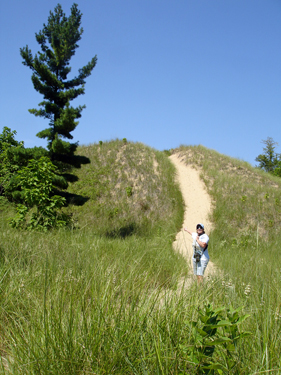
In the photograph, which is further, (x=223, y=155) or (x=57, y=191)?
(x=223, y=155)

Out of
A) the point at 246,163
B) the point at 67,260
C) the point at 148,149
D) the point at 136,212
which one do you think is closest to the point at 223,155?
the point at 246,163

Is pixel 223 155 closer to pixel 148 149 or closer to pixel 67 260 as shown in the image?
pixel 148 149

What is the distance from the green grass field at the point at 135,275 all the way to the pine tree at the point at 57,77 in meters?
2.76

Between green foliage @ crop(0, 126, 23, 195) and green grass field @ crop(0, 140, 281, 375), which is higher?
green foliage @ crop(0, 126, 23, 195)

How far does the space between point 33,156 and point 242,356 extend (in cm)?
1241

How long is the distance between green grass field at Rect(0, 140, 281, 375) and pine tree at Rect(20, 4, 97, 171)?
276 centimetres

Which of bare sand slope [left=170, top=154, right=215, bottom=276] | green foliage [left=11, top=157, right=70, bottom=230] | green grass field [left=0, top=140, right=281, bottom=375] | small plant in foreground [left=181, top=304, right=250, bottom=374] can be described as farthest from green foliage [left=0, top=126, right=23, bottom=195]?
small plant in foreground [left=181, top=304, right=250, bottom=374]

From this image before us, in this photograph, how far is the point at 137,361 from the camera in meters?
2.42

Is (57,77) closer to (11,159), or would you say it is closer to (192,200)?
(11,159)

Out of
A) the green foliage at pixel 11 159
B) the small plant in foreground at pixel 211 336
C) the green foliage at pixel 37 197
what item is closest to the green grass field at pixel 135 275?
the small plant in foreground at pixel 211 336

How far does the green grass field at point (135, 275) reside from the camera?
244cm

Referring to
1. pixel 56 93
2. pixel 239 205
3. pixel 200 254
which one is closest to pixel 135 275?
pixel 200 254

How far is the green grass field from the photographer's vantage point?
244 cm

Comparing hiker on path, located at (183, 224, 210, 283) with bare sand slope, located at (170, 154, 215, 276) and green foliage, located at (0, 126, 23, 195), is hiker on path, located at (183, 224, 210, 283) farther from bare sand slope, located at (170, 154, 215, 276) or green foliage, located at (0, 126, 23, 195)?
green foliage, located at (0, 126, 23, 195)
